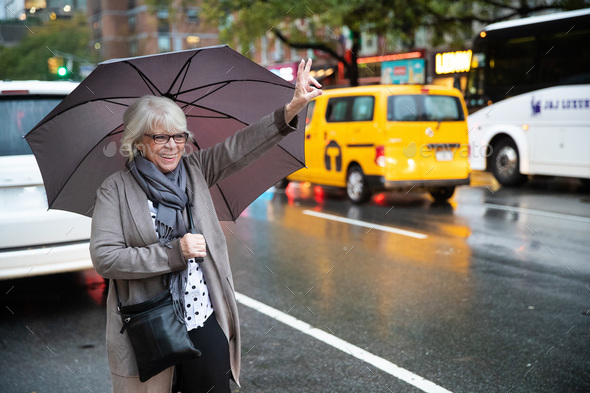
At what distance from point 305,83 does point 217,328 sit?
993mm

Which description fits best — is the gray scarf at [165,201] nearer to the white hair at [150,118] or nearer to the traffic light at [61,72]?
the white hair at [150,118]

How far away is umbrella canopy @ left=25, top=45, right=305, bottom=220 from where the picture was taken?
9.05 feet

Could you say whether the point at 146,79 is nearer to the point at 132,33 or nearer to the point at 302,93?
the point at 302,93

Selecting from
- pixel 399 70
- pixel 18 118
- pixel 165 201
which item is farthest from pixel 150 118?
pixel 399 70

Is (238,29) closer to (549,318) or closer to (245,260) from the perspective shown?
(245,260)

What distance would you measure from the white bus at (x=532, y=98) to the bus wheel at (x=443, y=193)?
124 inches

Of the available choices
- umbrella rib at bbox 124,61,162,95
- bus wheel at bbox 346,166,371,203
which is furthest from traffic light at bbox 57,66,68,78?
umbrella rib at bbox 124,61,162,95

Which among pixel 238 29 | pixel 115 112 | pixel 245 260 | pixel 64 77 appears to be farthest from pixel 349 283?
pixel 238 29

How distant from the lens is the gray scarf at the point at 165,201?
243 cm

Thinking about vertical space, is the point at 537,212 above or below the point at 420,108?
below

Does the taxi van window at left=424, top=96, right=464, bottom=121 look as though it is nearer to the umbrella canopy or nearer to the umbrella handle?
the umbrella canopy

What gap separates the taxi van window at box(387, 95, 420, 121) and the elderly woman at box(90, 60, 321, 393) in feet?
29.4

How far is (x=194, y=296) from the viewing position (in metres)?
2.49

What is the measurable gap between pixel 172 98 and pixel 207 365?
1.15 meters
